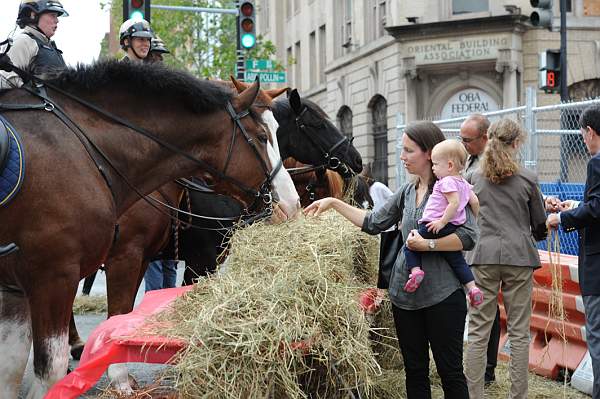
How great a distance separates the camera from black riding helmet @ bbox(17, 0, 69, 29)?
642 centimetres

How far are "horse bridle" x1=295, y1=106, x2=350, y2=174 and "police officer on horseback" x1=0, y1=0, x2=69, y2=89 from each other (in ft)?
9.38

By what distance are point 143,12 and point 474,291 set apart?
1137 cm

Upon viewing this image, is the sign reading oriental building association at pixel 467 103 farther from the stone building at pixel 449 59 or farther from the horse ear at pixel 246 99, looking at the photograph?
the horse ear at pixel 246 99

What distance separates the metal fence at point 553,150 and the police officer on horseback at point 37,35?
4341mm

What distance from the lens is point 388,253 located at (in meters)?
5.61

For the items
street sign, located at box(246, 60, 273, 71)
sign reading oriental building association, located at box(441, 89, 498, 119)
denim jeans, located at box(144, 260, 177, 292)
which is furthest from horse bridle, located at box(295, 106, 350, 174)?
sign reading oriental building association, located at box(441, 89, 498, 119)

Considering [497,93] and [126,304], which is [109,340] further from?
[497,93]

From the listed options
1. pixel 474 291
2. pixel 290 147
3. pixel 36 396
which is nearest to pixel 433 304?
pixel 474 291

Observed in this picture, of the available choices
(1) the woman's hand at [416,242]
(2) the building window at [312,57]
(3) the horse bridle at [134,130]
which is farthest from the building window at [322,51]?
(1) the woman's hand at [416,242]

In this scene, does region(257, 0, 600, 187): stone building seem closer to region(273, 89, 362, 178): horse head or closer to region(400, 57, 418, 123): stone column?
region(400, 57, 418, 123): stone column

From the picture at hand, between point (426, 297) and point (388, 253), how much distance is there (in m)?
0.57

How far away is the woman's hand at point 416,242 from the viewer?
5.08m

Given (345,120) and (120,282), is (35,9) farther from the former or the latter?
(345,120)

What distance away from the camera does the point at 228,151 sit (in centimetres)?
554
